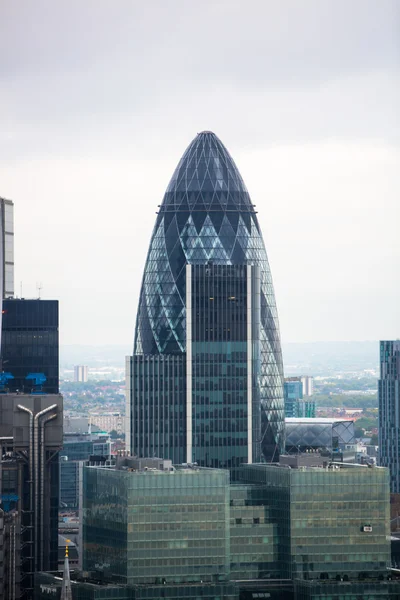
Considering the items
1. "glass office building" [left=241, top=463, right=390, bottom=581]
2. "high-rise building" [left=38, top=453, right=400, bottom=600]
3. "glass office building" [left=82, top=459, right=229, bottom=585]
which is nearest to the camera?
"glass office building" [left=82, top=459, right=229, bottom=585]

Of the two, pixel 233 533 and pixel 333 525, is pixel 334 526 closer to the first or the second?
pixel 333 525

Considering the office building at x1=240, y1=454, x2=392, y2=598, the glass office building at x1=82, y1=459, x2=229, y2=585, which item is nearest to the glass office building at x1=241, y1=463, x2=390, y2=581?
the office building at x1=240, y1=454, x2=392, y2=598

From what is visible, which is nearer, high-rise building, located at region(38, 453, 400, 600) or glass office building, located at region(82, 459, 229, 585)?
glass office building, located at region(82, 459, 229, 585)

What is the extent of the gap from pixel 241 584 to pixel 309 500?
30.0ft

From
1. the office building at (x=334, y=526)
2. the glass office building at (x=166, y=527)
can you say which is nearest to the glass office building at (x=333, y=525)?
the office building at (x=334, y=526)

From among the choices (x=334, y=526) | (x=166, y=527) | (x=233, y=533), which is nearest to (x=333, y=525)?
(x=334, y=526)

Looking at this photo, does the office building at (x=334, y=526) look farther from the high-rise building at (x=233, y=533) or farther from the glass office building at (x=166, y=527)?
the glass office building at (x=166, y=527)

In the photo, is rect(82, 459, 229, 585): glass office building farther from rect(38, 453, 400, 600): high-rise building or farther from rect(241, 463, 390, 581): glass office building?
rect(241, 463, 390, 581): glass office building

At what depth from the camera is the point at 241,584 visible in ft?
613

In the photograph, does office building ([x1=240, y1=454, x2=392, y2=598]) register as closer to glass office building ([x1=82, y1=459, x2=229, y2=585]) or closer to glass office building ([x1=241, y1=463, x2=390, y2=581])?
glass office building ([x1=241, y1=463, x2=390, y2=581])

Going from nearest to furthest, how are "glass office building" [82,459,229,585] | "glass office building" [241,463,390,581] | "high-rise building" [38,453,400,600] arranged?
"glass office building" [82,459,229,585], "high-rise building" [38,453,400,600], "glass office building" [241,463,390,581]

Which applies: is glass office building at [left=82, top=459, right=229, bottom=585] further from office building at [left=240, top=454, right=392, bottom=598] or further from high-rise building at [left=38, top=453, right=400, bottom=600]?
office building at [left=240, top=454, right=392, bottom=598]

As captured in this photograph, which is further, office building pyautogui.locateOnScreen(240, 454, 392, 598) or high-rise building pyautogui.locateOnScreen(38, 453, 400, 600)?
office building pyautogui.locateOnScreen(240, 454, 392, 598)

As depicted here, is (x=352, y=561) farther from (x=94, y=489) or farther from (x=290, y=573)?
(x=94, y=489)
